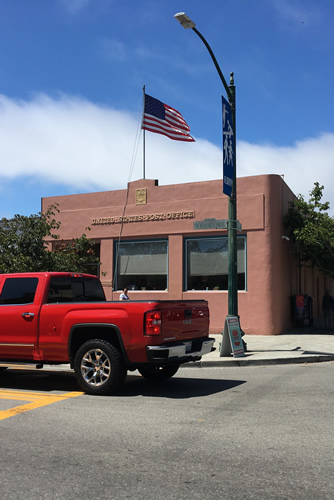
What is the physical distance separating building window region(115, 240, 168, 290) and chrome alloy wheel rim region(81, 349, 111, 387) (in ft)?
38.5

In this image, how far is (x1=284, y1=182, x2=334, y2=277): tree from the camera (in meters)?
18.0

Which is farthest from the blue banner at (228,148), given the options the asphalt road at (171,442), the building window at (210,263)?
the building window at (210,263)

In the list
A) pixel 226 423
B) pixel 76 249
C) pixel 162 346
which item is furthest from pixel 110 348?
pixel 76 249

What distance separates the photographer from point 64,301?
8.51 meters

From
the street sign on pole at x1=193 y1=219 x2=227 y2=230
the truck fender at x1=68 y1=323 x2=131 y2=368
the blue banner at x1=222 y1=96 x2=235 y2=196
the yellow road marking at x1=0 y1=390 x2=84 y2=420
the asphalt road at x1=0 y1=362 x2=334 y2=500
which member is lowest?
the yellow road marking at x1=0 y1=390 x2=84 y2=420

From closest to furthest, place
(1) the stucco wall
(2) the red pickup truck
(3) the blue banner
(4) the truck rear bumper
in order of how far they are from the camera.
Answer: (4) the truck rear bumper
(2) the red pickup truck
(3) the blue banner
(1) the stucco wall

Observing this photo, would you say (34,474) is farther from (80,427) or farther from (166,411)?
(166,411)

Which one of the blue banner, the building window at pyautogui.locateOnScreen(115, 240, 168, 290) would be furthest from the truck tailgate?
the building window at pyautogui.locateOnScreen(115, 240, 168, 290)

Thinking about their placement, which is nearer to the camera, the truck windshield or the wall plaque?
the truck windshield

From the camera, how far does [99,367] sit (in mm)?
7527

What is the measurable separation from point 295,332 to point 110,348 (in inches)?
495

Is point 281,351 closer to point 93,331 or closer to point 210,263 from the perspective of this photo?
point 210,263

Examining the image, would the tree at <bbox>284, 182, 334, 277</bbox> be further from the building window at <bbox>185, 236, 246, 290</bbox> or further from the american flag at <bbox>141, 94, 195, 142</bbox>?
the american flag at <bbox>141, 94, 195, 142</bbox>

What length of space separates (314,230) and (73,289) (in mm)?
11734
